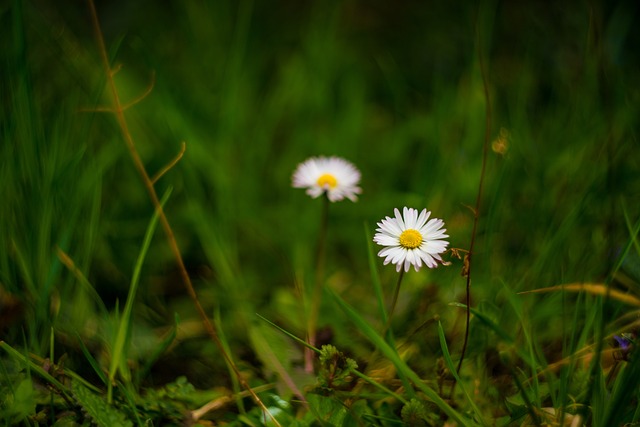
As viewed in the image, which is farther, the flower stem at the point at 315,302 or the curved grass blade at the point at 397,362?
the flower stem at the point at 315,302

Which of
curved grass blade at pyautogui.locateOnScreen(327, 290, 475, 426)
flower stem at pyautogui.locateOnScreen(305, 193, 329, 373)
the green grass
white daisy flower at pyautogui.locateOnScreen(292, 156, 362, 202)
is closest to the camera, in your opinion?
curved grass blade at pyautogui.locateOnScreen(327, 290, 475, 426)

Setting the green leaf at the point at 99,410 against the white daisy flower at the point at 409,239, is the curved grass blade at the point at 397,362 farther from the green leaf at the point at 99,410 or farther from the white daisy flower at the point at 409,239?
the green leaf at the point at 99,410

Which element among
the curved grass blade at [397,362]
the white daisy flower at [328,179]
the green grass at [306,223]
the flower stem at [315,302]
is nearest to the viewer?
the curved grass blade at [397,362]

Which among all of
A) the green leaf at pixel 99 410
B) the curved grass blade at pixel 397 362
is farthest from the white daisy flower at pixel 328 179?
the green leaf at pixel 99 410

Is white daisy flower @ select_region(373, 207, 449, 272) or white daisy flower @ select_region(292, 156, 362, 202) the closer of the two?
white daisy flower @ select_region(373, 207, 449, 272)

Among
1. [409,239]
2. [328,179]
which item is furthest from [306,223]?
[409,239]

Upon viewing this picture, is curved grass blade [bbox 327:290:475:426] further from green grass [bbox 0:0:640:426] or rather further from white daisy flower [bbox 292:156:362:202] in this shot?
white daisy flower [bbox 292:156:362:202]

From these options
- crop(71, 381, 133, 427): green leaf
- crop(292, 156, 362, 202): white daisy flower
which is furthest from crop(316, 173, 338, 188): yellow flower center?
crop(71, 381, 133, 427): green leaf
